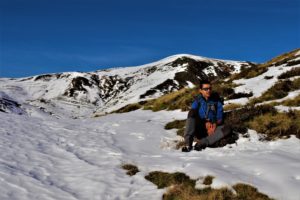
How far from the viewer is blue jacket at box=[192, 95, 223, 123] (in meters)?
13.8

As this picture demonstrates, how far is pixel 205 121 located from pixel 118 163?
11.6 ft

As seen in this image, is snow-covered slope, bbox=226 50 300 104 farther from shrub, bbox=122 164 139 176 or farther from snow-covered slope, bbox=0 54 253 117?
snow-covered slope, bbox=0 54 253 117

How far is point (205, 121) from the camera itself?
13945 millimetres

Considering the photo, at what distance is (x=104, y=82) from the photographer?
7702 inches

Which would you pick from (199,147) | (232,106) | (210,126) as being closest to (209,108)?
(210,126)

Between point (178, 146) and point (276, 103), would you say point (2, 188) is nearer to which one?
point (178, 146)

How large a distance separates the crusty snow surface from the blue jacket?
1.14 m

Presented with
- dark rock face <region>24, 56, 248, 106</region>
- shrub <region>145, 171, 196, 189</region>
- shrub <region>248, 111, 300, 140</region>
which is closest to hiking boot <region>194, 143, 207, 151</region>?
shrub <region>248, 111, 300, 140</region>

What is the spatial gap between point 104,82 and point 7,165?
18532cm

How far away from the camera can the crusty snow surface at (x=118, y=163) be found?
924 cm

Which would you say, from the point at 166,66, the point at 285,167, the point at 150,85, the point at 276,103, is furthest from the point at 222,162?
the point at 166,66

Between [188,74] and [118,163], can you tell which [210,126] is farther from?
[188,74]

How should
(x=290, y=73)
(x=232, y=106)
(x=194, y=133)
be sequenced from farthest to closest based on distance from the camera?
(x=290, y=73) → (x=232, y=106) → (x=194, y=133)

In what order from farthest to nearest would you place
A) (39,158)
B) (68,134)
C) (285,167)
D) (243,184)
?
1. (68,134)
2. (39,158)
3. (285,167)
4. (243,184)
